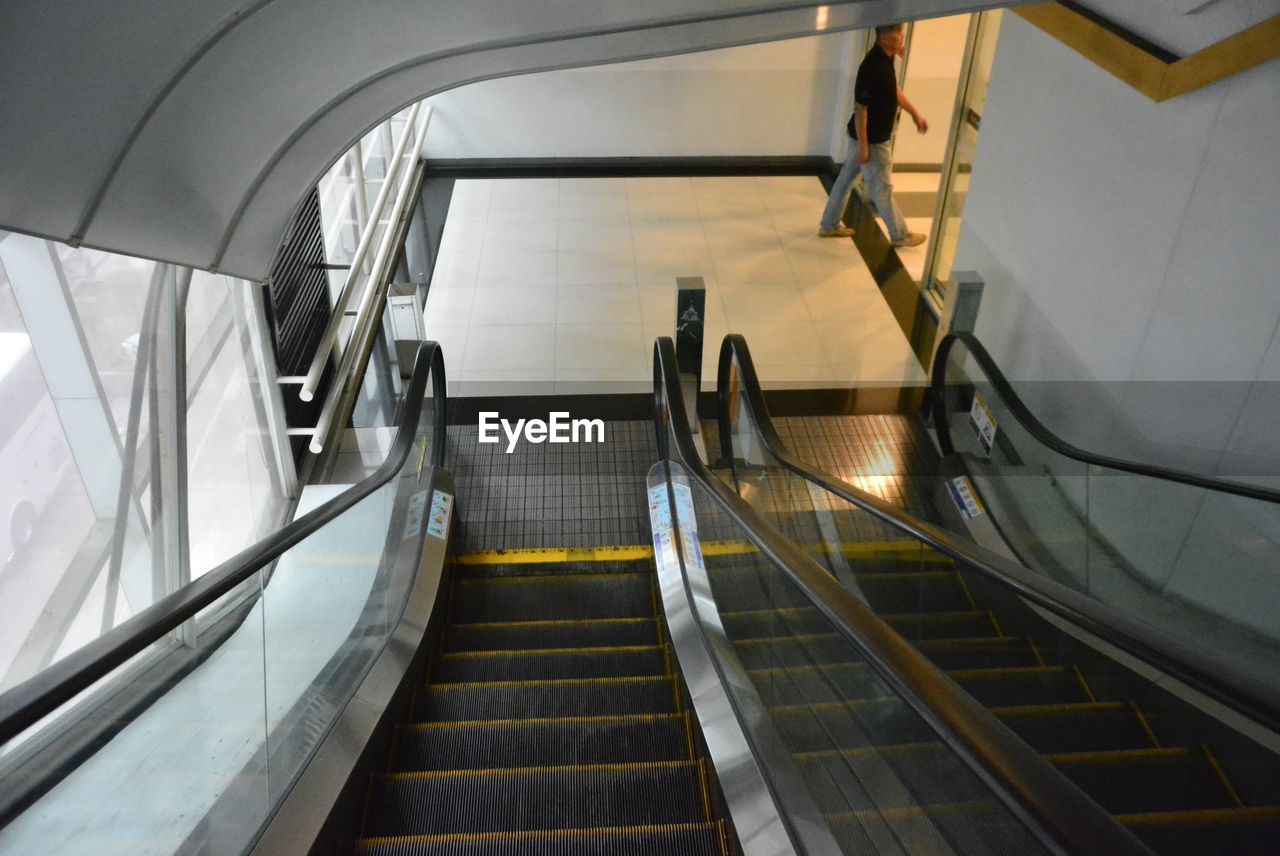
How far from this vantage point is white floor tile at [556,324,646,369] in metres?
6.61

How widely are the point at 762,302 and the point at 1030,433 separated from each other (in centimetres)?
343

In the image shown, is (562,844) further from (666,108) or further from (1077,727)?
(666,108)

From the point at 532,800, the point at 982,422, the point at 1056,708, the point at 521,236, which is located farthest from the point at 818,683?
the point at 521,236

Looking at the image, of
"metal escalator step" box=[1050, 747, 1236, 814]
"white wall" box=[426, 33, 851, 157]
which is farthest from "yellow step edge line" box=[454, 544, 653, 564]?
"white wall" box=[426, 33, 851, 157]

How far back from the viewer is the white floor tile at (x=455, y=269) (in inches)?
301

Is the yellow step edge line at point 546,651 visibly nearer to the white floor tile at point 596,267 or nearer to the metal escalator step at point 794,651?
the metal escalator step at point 794,651

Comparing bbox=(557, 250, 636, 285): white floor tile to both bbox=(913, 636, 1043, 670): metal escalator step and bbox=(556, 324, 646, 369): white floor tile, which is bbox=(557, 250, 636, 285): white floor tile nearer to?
bbox=(556, 324, 646, 369): white floor tile

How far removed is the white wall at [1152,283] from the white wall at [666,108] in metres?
4.16

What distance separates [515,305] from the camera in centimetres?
735

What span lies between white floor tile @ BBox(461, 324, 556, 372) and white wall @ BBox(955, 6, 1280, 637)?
299 centimetres

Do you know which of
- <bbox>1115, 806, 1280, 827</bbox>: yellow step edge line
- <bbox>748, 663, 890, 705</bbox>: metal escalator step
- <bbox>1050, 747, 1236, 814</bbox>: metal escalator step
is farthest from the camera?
<bbox>1050, 747, 1236, 814</bbox>: metal escalator step

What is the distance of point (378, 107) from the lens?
3.55 meters

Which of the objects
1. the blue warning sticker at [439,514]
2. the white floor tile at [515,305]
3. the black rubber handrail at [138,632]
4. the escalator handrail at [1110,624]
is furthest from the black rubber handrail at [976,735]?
the white floor tile at [515,305]

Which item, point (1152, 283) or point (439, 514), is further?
point (439, 514)
